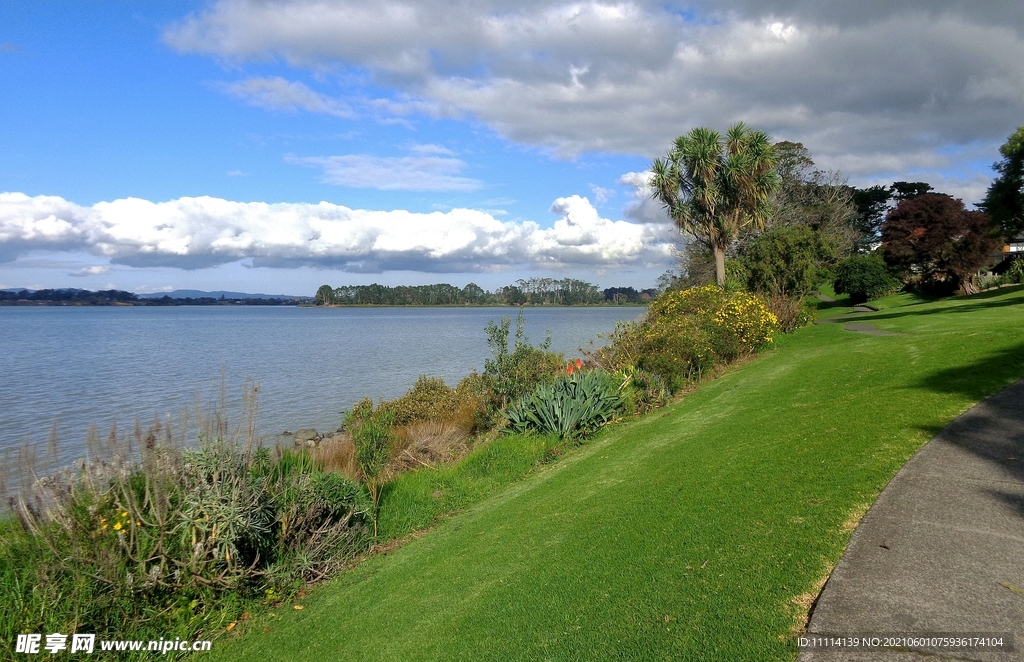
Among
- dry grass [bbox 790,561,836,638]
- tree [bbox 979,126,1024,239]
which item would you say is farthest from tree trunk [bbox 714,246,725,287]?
dry grass [bbox 790,561,836,638]

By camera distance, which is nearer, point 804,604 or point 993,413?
point 804,604

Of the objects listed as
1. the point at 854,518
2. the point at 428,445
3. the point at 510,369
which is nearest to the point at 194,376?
the point at 510,369

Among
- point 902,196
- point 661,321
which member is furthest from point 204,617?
point 902,196

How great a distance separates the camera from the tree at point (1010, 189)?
32125mm

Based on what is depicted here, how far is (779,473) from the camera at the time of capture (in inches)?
283

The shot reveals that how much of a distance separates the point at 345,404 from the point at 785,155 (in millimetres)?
44088

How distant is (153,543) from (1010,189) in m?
38.1

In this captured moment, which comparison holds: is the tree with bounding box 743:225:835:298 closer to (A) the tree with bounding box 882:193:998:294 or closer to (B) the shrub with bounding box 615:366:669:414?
(A) the tree with bounding box 882:193:998:294

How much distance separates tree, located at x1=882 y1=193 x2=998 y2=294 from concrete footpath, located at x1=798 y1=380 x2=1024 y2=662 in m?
39.5

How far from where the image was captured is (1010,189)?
32469 mm

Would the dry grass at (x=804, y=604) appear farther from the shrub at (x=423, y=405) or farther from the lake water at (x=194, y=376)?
the shrub at (x=423, y=405)

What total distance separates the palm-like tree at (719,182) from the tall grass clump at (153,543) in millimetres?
27638

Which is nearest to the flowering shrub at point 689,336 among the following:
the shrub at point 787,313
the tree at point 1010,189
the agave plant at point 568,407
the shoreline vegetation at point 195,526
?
the agave plant at point 568,407

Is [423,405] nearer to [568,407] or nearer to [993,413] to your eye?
[568,407]
